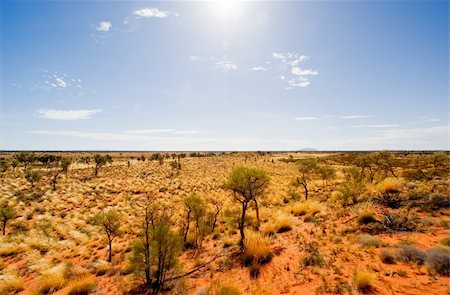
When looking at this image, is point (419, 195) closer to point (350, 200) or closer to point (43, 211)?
point (350, 200)

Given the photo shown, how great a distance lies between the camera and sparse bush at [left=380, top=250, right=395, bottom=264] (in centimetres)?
871

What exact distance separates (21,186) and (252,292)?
4190 centimetres

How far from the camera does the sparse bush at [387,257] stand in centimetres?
871

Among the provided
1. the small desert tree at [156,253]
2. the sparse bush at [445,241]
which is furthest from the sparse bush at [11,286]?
the sparse bush at [445,241]


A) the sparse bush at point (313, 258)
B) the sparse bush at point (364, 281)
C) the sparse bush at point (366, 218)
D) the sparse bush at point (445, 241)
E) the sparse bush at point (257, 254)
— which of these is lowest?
the sparse bush at point (257, 254)

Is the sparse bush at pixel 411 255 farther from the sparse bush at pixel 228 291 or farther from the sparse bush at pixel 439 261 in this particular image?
the sparse bush at pixel 228 291

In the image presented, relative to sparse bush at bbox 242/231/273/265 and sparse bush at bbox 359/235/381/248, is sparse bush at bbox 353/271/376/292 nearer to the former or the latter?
sparse bush at bbox 359/235/381/248

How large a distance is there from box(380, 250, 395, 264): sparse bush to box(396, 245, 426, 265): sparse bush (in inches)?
7.8

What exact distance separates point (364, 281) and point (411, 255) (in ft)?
8.88

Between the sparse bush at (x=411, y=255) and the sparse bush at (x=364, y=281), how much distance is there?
6.62ft

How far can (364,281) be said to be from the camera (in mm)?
7324

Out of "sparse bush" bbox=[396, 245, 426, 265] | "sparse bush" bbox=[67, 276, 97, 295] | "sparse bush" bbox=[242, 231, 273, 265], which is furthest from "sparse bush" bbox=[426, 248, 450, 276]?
"sparse bush" bbox=[67, 276, 97, 295]

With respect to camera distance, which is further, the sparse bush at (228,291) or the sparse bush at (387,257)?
the sparse bush at (387,257)

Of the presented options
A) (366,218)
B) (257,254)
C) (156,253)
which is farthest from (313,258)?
(156,253)
